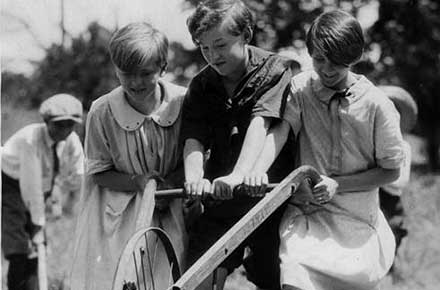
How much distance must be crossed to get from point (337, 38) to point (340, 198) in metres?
0.69

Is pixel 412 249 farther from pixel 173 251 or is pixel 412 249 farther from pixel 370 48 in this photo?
pixel 370 48

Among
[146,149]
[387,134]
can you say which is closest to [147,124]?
[146,149]

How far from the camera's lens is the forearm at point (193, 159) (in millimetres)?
3875

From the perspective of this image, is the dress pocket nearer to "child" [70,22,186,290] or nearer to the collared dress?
"child" [70,22,186,290]

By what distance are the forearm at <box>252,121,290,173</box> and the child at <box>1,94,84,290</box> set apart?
3.40 meters

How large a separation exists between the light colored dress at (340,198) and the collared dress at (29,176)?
11.5 ft

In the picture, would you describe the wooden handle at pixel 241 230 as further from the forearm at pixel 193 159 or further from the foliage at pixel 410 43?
the foliage at pixel 410 43

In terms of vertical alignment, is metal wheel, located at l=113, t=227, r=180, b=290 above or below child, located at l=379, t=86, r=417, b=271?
above

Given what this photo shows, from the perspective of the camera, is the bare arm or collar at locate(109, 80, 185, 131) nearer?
the bare arm

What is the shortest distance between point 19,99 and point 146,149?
69.1 feet

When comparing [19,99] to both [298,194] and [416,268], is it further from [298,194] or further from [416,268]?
[298,194]

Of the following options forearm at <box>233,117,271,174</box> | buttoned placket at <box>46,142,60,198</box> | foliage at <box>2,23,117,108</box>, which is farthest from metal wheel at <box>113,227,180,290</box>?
foliage at <box>2,23,117,108</box>

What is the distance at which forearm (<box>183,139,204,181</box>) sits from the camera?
12.7 ft

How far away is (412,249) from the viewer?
33.9 ft
